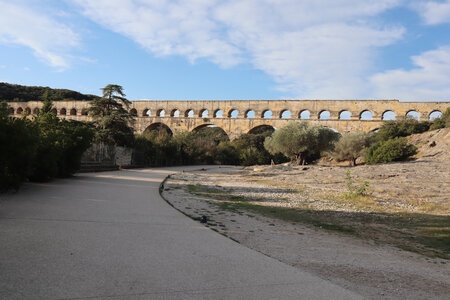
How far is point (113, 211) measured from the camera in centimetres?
508

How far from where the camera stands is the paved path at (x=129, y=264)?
6.90 ft

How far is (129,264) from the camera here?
2.59m

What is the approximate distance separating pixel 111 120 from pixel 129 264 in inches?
763

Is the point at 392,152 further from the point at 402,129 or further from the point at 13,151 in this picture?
the point at 13,151

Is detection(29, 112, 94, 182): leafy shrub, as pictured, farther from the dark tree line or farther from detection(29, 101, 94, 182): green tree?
the dark tree line

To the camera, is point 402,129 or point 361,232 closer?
point 361,232

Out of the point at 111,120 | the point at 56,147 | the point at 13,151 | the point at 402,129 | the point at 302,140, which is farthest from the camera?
the point at 402,129

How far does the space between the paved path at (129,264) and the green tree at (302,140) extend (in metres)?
21.8

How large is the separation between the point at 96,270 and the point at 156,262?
510 millimetres

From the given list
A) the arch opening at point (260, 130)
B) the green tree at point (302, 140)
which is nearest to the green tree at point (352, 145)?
the green tree at point (302, 140)

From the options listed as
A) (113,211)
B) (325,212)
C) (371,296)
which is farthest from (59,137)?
(371,296)

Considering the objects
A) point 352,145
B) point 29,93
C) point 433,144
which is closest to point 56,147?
point 433,144

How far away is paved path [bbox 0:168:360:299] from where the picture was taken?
2104 millimetres

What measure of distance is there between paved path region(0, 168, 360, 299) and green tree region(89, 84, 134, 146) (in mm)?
16636
